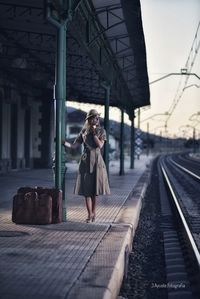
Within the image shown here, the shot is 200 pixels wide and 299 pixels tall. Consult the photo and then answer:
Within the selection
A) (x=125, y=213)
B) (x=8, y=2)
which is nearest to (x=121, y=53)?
(x=8, y=2)

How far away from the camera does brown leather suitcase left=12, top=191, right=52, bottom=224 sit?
942cm

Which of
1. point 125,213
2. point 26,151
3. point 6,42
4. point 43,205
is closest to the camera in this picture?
point 43,205

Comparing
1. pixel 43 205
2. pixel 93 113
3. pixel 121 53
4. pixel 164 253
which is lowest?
pixel 164 253

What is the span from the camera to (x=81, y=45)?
14180 mm

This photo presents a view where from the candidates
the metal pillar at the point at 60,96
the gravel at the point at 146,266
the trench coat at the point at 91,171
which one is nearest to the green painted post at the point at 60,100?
the metal pillar at the point at 60,96

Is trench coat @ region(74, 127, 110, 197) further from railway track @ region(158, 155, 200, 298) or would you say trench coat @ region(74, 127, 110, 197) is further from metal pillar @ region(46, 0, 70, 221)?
railway track @ region(158, 155, 200, 298)

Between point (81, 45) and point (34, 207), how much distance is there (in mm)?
5840

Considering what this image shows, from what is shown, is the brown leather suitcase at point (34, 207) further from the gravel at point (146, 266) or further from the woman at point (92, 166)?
the gravel at point (146, 266)

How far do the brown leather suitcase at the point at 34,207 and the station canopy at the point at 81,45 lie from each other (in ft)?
9.65

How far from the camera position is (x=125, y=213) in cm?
1193

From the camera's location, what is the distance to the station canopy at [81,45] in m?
14.4

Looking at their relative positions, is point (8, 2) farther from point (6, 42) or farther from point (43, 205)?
point (43, 205)

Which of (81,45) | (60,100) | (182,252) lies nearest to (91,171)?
(60,100)

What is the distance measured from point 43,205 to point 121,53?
12.8 m
